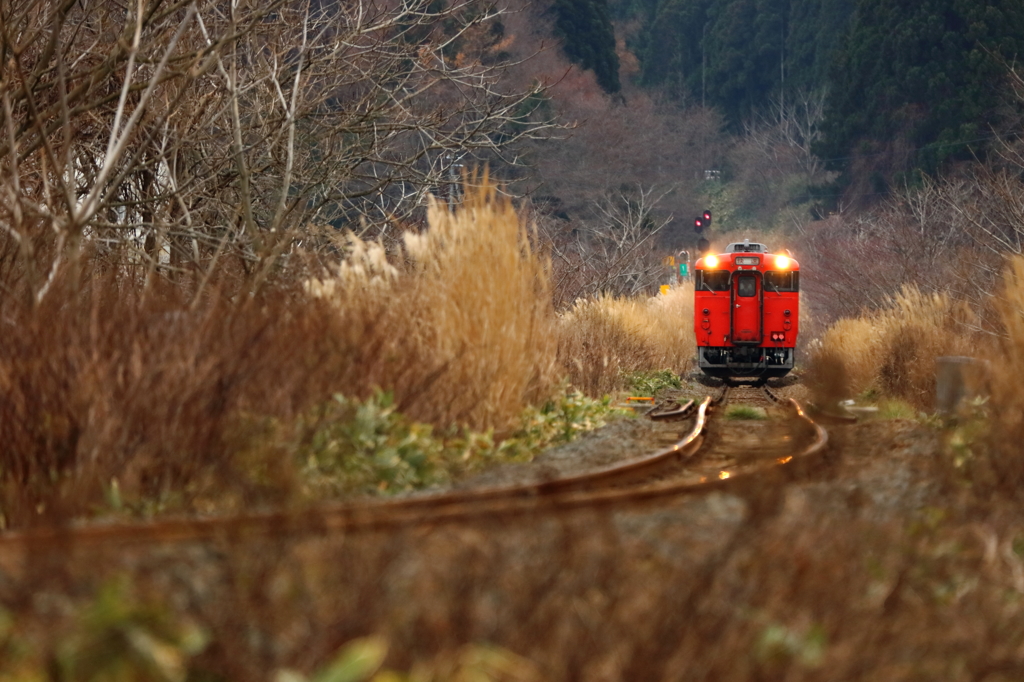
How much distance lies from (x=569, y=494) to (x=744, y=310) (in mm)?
14904

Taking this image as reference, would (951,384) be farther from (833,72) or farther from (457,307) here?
(833,72)

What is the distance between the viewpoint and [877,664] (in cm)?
329

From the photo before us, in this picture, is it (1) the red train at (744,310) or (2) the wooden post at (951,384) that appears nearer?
(2) the wooden post at (951,384)

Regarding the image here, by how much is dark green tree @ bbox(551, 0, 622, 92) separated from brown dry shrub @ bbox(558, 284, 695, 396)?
22736 millimetres

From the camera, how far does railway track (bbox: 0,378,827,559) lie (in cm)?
387

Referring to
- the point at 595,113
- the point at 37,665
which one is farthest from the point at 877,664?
the point at 595,113

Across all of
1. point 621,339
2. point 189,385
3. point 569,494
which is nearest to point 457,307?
point 569,494

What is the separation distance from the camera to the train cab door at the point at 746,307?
68.1ft

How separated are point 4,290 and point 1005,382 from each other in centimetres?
626

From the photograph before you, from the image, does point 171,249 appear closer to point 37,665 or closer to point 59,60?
point 59,60

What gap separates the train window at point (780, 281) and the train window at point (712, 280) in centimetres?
69

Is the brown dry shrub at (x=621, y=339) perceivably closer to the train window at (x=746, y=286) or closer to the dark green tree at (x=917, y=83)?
the train window at (x=746, y=286)

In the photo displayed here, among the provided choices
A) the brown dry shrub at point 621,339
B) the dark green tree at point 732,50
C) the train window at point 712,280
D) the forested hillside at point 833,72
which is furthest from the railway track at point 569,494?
the dark green tree at point 732,50

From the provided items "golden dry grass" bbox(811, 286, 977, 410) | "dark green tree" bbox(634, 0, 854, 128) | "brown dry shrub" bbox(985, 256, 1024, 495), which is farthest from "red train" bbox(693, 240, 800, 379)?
"dark green tree" bbox(634, 0, 854, 128)
